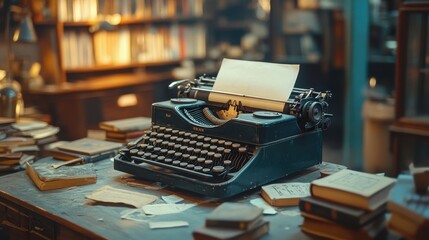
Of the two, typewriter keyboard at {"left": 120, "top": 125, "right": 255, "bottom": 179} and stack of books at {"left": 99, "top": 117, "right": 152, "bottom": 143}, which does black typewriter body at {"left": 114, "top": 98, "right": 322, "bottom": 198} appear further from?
stack of books at {"left": 99, "top": 117, "right": 152, "bottom": 143}

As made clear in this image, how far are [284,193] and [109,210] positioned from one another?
1.80ft

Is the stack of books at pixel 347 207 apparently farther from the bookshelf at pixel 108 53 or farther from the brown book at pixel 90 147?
the bookshelf at pixel 108 53

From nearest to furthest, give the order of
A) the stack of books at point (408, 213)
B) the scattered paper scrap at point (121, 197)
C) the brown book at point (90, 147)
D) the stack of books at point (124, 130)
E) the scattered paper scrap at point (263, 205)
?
the stack of books at point (408, 213)
the scattered paper scrap at point (263, 205)
the scattered paper scrap at point (121, 197)
the brown book at point (90, 147)
the stack of books at point (124, 130)

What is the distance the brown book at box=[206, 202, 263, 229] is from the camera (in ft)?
4.97

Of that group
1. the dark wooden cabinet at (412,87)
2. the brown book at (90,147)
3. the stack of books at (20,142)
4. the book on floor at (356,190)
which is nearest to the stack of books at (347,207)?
the book on floor at (356,190)

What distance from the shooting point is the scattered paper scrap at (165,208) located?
179cm

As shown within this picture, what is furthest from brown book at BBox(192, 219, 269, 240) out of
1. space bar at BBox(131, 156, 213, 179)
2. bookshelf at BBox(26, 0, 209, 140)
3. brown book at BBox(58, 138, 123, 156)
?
bookshelf at BBox(26, 0, 209, 140)

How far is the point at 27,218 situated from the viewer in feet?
6.66

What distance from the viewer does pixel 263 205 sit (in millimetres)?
1832

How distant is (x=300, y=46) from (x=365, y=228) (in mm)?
5146

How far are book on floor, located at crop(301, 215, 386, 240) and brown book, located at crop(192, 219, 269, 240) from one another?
0.48 ft

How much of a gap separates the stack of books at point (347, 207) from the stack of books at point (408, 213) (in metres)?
0.06

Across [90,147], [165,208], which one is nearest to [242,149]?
[165,208]

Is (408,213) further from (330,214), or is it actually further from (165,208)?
(165,208)
